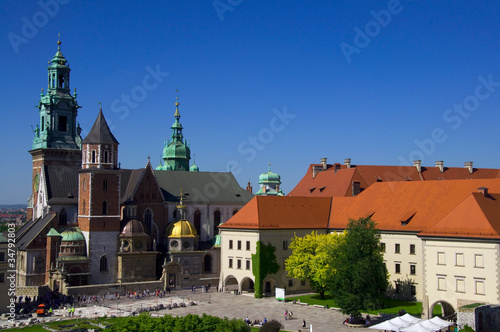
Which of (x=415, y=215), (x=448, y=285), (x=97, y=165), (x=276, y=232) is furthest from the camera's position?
(x=97, y=165)

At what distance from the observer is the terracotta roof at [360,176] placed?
82.6 m

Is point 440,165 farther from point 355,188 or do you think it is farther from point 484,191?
point 484,191

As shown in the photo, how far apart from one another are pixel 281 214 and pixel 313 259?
8.02m

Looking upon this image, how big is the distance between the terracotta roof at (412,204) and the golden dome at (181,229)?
63.6 ft

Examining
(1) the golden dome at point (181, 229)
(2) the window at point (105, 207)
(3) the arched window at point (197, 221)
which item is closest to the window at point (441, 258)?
(1) the golden dome at point (181, 229)

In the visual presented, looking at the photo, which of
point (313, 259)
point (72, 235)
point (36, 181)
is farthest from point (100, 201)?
point (313, 259)

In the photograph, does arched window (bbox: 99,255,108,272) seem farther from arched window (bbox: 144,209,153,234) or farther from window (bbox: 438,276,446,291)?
window (bbox: 438,276,446,291)

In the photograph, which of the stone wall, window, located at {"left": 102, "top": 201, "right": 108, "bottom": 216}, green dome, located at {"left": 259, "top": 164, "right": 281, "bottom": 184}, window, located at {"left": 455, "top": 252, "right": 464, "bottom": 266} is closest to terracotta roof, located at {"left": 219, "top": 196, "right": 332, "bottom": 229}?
the stone wall

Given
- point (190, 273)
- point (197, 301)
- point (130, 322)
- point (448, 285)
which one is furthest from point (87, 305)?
point (448, 285)

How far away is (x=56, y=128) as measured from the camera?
3425 inches

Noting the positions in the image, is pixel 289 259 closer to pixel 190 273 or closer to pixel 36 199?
pixel 190 273

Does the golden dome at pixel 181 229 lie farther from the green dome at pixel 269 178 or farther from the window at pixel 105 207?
the green dome at pixel 269 178

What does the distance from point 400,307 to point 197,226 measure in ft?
125

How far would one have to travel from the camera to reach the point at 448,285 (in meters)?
51.3
